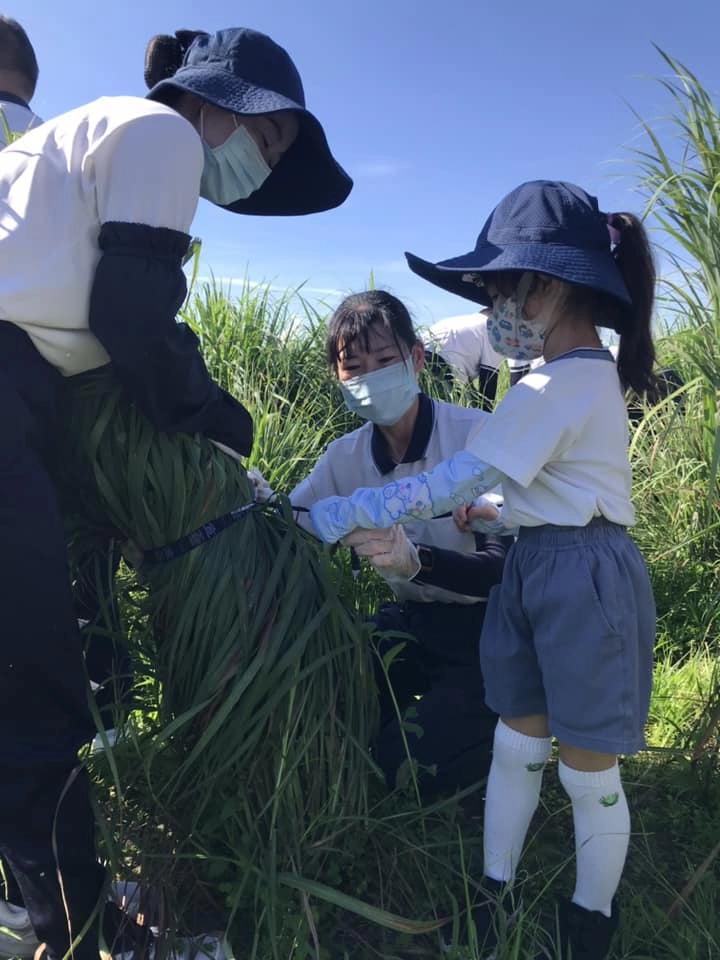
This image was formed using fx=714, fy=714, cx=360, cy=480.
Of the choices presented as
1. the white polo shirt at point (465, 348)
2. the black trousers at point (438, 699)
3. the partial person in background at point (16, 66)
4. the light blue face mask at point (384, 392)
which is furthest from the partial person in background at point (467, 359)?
the partial person in background at point (16, 66)

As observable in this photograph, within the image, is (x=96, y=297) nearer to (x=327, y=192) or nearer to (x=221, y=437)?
(x=221, y=437)

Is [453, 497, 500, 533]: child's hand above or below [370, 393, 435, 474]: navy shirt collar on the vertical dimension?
below

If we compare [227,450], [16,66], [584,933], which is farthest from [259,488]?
[16,66]

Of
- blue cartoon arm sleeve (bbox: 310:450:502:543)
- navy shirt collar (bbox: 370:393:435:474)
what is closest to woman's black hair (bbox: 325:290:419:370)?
navy shirt collar (bbox: 370:393:435:474)

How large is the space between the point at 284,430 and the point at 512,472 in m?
2.14

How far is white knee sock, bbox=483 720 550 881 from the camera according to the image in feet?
4.78

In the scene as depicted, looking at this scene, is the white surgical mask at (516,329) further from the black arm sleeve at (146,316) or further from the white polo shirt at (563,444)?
the black arm sleeve at (146,316)

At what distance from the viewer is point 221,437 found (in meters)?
1.43

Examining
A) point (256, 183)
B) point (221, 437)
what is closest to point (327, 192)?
point (256, 183)

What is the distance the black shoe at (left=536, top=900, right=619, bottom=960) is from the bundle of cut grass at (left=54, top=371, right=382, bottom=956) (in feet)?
1.47

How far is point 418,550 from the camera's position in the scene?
6.05 feet

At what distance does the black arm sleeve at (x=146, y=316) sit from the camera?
1.13 meters

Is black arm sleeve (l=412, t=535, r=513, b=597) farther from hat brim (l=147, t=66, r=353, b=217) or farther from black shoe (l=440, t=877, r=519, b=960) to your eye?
hat brim (l=147, t=66, r=353, b=217)

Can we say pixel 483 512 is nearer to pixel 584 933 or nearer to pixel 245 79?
pixel 584 933
